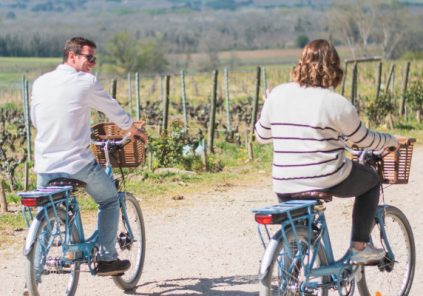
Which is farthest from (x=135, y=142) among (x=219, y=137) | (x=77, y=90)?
(x=219, y=137)

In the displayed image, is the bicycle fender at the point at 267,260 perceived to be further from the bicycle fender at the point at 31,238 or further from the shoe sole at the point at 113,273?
the shoe sole at the point at 113,273

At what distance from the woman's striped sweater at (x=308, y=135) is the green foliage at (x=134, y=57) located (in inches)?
3463

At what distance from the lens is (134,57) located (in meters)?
96.4

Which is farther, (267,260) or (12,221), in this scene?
(12,221)

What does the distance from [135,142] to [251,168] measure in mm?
7207

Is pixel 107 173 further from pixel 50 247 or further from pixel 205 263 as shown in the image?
pixel 205 263

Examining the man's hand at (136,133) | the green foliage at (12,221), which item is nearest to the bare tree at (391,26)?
the green foliage at (12,221)

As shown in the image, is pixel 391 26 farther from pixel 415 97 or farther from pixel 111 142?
pixel 111 142

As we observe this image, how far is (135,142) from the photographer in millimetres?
7441

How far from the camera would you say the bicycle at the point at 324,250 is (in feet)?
19.0

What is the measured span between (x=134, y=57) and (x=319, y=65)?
91004 mm

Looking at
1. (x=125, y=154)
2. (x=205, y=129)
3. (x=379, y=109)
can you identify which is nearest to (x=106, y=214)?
(x=125, y=154)

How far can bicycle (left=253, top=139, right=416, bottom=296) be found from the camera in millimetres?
5777

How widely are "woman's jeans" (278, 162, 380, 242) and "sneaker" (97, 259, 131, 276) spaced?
140cm
